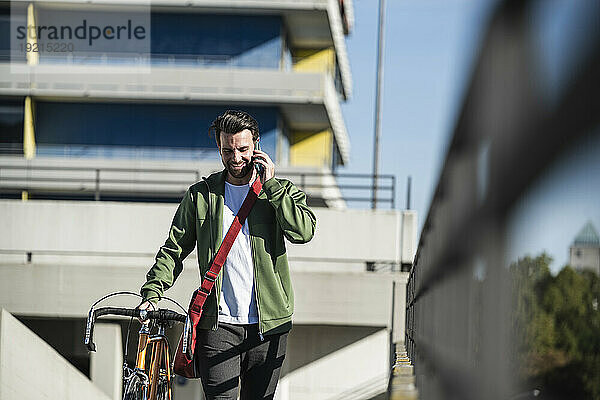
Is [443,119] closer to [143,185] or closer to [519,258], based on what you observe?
[519,258]

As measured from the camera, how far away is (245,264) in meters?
4.61

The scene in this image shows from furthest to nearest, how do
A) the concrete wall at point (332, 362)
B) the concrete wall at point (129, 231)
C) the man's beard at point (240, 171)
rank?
the concrete wall at point (129, 231), the concrete wall at point (332, 362), the man's beard at point (240, 171)

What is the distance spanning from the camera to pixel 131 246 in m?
20.6

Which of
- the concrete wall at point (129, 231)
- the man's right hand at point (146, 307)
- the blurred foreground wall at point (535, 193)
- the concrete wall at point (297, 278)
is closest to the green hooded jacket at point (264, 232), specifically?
the man's right hand at point (146, 307)

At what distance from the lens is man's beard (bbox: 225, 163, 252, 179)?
4.66 metres

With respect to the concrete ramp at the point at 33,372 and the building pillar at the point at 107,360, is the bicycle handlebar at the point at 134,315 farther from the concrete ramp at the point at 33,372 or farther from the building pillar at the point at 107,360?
the building pillar at the point at 107,360

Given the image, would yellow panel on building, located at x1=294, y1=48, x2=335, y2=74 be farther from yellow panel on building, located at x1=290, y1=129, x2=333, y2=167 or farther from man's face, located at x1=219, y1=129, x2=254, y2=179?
man's face, located at x1=219, y1=129, x2=254, y2=179

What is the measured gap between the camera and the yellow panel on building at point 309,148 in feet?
135

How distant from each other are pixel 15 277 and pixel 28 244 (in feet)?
12.8

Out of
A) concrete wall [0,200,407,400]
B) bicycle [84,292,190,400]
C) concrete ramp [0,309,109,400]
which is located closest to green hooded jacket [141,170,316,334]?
bicycle [84,292,190,400]

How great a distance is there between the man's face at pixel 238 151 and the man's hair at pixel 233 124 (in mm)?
18

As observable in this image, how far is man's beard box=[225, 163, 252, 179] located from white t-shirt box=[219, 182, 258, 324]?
0.65 ft

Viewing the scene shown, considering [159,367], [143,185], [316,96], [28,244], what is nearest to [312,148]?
[316,96]

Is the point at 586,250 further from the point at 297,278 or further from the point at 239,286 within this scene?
the point at 297,278
